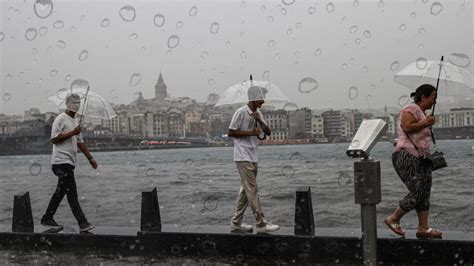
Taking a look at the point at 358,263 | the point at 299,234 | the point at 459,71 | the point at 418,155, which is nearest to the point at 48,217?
the point at 299,234

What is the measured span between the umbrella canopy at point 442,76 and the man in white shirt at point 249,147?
1.73 meters

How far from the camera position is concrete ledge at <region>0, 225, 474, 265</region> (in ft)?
18.4

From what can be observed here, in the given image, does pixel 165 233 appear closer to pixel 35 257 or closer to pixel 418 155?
pixel 35 257

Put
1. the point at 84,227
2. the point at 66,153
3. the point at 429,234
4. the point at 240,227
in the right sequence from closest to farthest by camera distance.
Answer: the point at 429,234 → the point at 240,227 → the point at 66,153 → the point at 84,227

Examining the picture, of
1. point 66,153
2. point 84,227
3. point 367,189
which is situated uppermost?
point 66,153

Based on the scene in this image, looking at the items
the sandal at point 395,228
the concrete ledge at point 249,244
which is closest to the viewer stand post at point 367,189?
the concrete ledge at point 249,244

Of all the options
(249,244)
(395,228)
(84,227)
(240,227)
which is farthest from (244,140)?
(84,227)

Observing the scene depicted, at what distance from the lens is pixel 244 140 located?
6504 mm

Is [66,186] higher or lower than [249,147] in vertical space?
lower

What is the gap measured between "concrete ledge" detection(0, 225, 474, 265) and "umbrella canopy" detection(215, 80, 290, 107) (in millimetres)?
1534

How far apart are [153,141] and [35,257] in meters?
24.5

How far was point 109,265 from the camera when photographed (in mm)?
6090

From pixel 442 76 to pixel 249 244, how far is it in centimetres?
280

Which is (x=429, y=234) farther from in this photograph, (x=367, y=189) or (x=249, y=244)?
(x=367, y=189)
